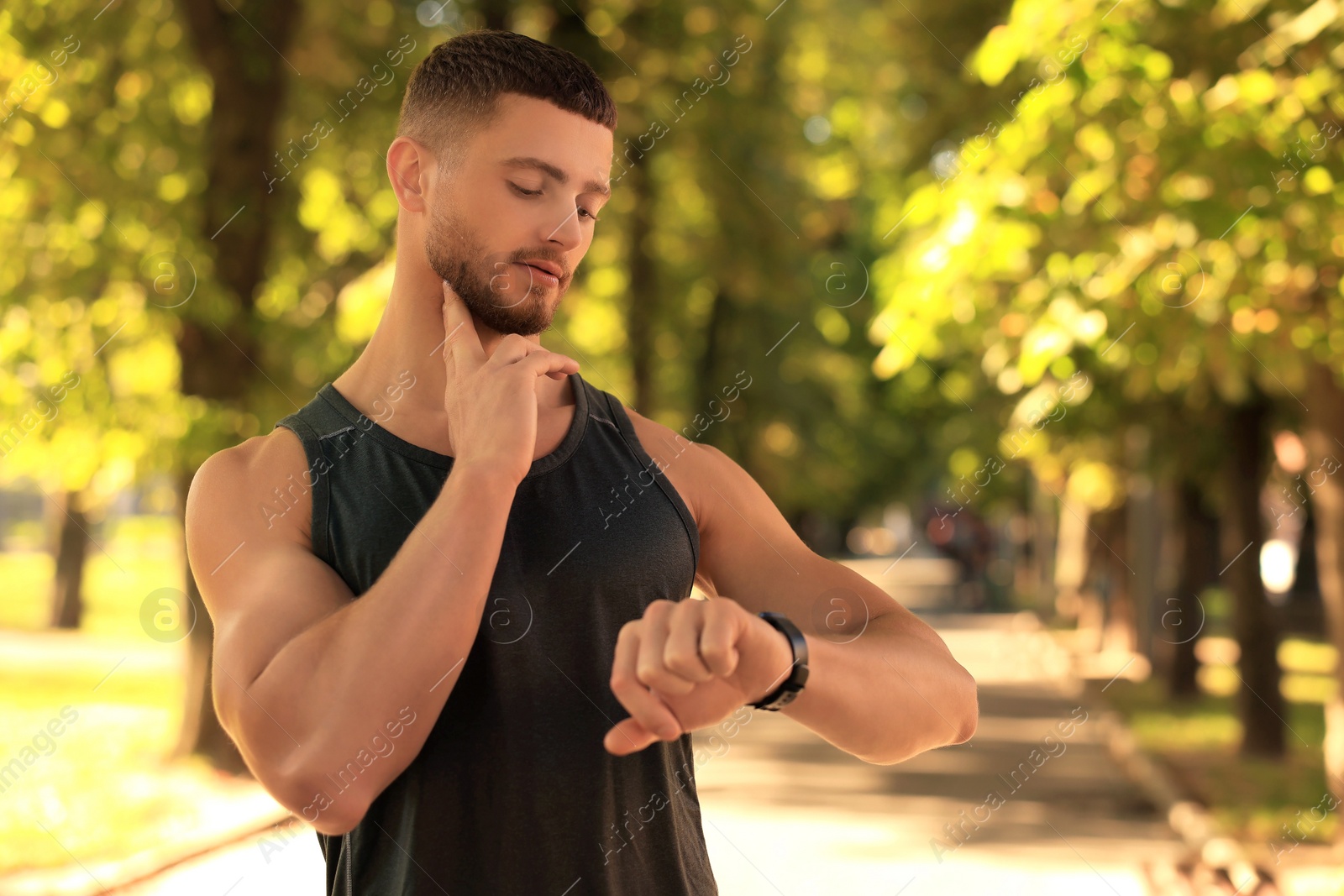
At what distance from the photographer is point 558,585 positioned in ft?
6.54

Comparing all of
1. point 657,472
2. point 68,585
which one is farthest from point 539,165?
point 68,585

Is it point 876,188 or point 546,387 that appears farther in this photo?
point 876,188

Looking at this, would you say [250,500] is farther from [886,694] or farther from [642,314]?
[642,314]

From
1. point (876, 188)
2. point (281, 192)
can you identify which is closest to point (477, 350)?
point (281, 192)

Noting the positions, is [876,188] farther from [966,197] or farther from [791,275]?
[966,197]

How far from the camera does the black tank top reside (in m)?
1.93

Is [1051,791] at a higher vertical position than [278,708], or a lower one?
lower

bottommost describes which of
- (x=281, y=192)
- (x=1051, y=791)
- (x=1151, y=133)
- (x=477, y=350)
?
(x=1051, y=791)

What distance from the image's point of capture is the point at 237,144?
11156mm

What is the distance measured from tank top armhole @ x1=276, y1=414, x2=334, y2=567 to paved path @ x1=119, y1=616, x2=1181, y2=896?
187 inches

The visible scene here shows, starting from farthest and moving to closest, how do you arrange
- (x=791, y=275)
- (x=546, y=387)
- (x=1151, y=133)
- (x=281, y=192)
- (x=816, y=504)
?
(x=816, y=504) → (x=791, y=275) → (x=281, y=192) → (x=1151, y=133) → (x=546, y=387)

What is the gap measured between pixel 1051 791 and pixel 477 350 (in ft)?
38.3

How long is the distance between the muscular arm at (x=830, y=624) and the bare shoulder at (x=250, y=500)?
0.57m

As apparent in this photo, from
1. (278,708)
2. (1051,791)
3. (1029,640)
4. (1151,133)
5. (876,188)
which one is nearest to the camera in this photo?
(278,708)
